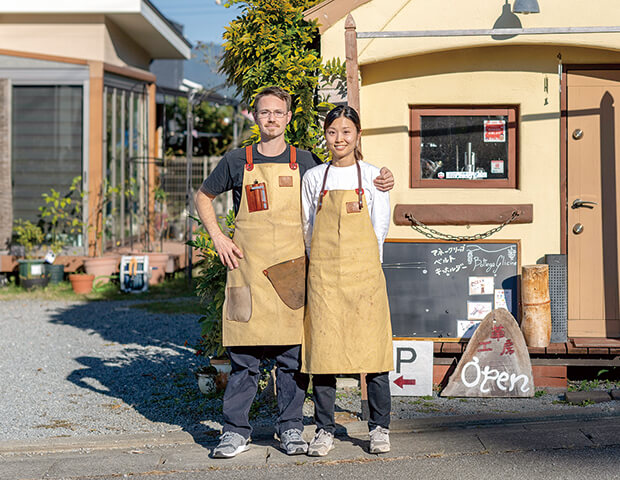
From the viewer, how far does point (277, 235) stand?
448 cm

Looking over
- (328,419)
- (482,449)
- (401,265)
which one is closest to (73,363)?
(401,265)

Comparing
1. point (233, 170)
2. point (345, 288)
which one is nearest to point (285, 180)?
point (233, 170)

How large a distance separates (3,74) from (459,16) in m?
8.99

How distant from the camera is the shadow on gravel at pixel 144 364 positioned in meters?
5.81

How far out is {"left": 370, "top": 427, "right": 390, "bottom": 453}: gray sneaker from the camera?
4520 millimetres

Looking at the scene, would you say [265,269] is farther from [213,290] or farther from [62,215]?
[62,215]

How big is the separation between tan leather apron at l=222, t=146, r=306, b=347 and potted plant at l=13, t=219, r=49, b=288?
8.38 meters

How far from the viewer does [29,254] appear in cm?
1259

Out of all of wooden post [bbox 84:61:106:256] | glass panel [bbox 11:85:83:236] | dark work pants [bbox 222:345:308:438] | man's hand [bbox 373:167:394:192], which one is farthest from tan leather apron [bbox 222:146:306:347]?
glass panel [bbox 11:85:83:236]

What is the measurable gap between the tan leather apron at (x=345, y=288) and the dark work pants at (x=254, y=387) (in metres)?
0.20

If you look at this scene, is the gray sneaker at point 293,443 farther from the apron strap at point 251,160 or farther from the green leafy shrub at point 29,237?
the green leafy shrub at point 29,237

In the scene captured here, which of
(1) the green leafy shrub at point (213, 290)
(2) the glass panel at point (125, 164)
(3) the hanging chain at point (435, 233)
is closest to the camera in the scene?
(1) the green leafy shrub at point (213, 290)

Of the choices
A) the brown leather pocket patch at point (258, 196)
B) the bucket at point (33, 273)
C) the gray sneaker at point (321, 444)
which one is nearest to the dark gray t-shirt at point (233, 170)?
the brown leather pocket patch at point (258, 196)

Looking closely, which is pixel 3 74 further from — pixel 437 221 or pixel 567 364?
pixel 567 364
